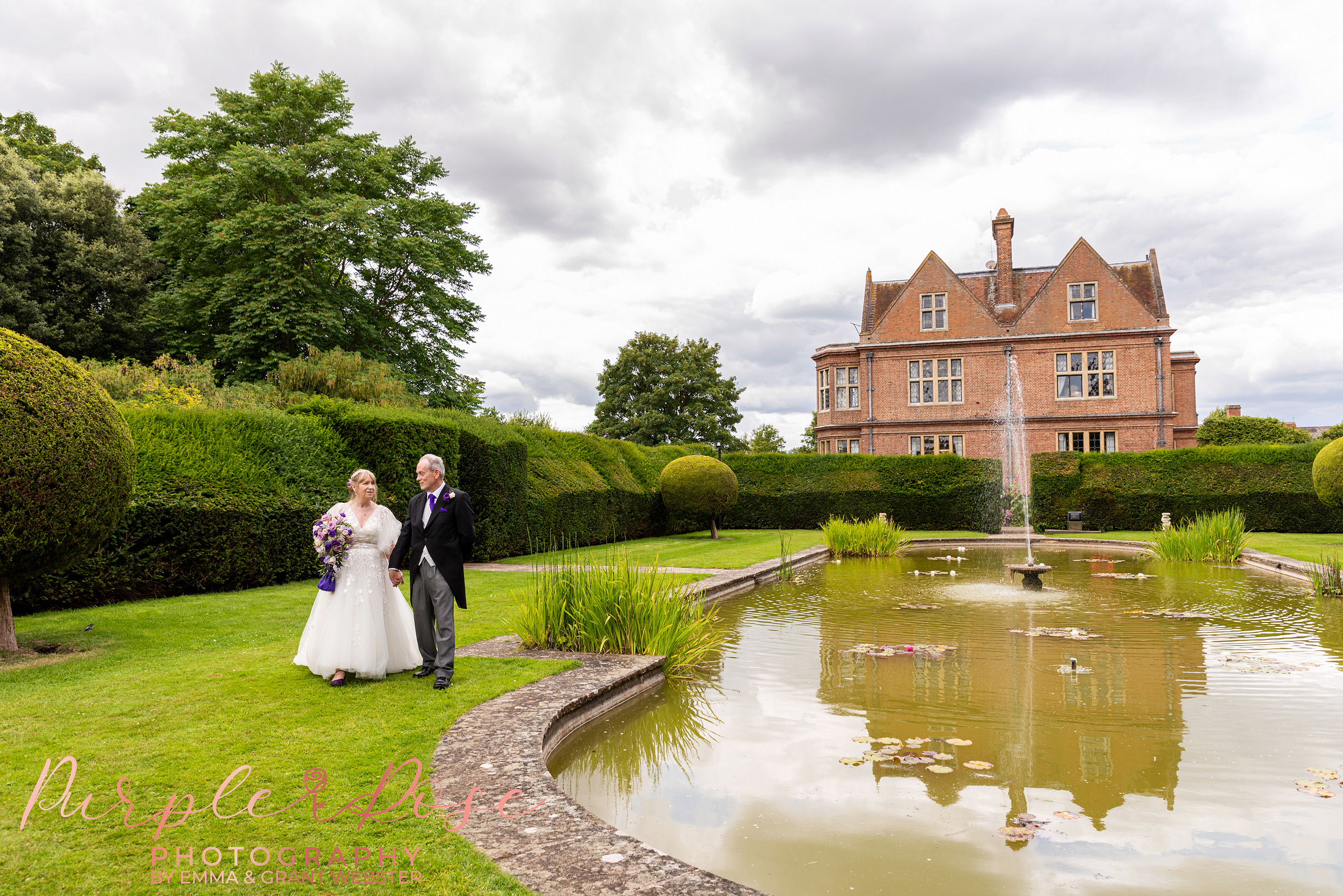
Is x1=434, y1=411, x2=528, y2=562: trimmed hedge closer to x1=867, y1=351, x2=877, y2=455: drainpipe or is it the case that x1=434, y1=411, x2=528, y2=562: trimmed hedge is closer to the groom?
the groom

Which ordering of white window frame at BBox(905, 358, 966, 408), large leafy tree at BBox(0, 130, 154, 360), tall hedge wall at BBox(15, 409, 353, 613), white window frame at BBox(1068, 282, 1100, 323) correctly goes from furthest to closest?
white window frame at BBox(905, 358, 966, 408)
white window frame at BBox(1068, 282, 1100, 323)
large leafy tree at BBox(0, 130, 154, 360)
tall hedge wall at BBox(15, 409, 353, 613)

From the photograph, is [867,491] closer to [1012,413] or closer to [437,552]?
[1012,413]

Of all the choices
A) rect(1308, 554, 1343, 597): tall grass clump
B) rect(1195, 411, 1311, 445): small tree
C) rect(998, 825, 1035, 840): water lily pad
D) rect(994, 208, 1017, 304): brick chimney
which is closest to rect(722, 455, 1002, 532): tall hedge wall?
rect(994, 208, 1017, 304): brick chimney

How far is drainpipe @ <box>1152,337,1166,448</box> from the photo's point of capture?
31.4 meters

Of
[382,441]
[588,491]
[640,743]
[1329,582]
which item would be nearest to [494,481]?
[382,441]

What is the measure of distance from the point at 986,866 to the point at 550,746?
8.40 ft

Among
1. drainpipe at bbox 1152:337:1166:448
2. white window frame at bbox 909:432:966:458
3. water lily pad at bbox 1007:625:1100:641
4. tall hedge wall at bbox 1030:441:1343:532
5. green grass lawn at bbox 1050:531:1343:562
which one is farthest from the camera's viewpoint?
white window frame at bbox 909:432:966:458

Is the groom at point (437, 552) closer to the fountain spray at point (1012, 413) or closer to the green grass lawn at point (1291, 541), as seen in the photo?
the green grass lawn at point (1291, 541)

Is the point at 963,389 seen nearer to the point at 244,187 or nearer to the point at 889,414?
the point at 889,414

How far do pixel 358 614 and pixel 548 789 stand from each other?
2.65 m

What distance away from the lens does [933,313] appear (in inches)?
1364

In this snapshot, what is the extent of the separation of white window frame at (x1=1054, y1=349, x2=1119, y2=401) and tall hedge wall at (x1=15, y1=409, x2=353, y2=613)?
97.3ft

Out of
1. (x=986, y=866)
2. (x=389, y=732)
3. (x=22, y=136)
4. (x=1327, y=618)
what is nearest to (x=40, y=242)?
(x=22, y=136)

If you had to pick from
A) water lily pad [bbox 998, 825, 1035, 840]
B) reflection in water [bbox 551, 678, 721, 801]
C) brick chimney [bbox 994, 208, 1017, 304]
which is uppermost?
brick chimney [bbox 994, 208, 1017, 304]
